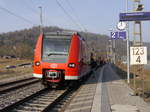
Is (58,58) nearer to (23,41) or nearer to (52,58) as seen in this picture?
(52,58)

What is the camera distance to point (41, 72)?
12188mm

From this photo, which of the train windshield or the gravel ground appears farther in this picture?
the train windshield

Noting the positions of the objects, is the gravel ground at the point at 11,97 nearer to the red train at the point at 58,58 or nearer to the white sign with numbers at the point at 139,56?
the red train at the point at 58,58

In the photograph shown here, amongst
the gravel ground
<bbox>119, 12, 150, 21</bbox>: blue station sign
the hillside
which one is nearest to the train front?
the gravel ground

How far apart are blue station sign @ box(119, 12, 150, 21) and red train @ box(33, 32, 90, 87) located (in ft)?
10.6

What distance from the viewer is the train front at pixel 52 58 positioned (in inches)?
476

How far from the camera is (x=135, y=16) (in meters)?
10.0

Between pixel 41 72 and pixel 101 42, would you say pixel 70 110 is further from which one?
pixel 101 42

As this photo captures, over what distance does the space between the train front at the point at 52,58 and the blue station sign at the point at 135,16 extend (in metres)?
3.42

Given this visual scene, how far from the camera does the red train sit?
12094 millimetres

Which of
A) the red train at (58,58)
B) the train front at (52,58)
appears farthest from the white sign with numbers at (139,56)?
the train front at (52,58)

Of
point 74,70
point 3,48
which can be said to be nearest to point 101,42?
point 3,48

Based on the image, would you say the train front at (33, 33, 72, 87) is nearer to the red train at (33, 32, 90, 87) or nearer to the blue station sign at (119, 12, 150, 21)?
the red train at (33, 32, 90, 87)

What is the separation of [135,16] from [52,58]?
14.6 ft
